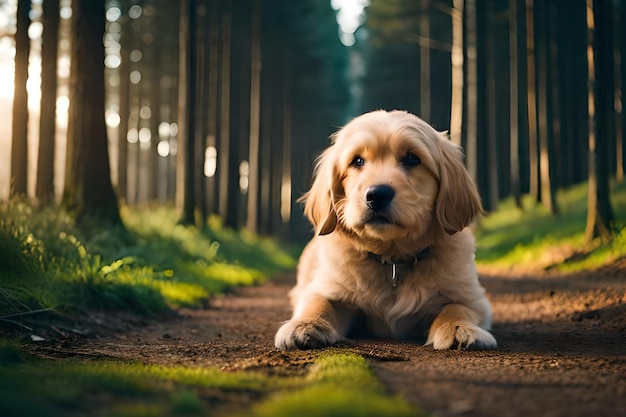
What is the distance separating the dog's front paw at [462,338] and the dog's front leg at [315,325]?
0.74 meters

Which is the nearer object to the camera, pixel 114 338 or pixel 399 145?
pixel 399 145

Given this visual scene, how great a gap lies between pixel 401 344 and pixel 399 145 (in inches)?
58.3

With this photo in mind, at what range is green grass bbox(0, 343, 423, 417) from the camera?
2.34 metres

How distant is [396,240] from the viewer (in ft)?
16.5

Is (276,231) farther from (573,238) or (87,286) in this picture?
(87,286)

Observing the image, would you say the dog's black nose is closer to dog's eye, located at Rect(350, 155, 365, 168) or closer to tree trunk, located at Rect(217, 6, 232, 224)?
dog's eye, located at Rect(350, 155, 365, 168)

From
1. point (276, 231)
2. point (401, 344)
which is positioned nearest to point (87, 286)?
point (401, 344)

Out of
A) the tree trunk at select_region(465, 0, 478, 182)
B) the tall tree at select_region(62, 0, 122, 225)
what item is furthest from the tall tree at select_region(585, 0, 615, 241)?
the tree trunk at select_region(465, 0, 478, 182)

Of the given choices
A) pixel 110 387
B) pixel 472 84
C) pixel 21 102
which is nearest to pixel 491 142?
pixel 472 84

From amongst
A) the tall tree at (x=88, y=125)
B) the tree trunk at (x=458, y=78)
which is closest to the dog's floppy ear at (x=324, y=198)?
the tall tree at (x=88, y=125)

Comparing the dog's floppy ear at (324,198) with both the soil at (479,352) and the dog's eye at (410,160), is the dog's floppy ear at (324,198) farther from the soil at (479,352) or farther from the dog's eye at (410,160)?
the soil at (479,352)

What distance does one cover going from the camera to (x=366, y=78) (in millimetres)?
43094

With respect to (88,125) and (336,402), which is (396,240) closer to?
(336,402)

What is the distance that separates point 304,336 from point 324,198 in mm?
1275
